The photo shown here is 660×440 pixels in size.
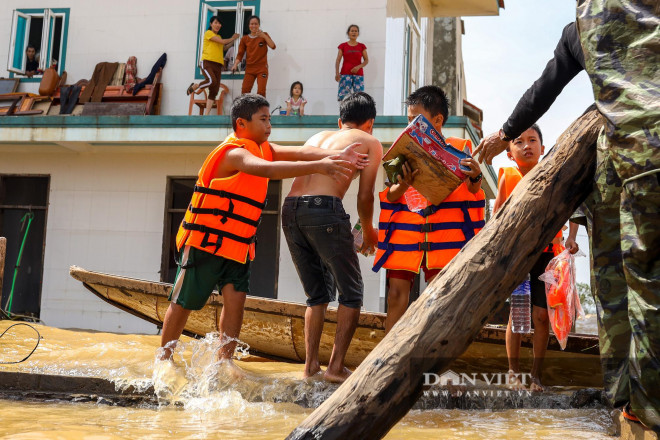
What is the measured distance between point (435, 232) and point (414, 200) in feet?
0.91

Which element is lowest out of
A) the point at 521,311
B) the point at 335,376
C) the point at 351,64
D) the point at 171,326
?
the point at 335,376

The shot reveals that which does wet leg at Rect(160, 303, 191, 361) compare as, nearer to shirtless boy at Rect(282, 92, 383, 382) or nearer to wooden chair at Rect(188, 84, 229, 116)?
shirtless boy at Rect(282, 92, 383, 382)

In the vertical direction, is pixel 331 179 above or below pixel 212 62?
below

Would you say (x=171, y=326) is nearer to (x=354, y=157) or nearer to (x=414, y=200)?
(x=354, y=157)

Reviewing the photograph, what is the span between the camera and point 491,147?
3332mm

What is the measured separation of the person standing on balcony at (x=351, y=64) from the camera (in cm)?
1117

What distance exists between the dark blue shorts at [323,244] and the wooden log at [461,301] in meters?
2.28

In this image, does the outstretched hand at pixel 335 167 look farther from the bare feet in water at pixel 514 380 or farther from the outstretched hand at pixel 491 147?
the bare feet in water at pixel 514 380

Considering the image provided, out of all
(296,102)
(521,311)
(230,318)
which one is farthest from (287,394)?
(296,102)

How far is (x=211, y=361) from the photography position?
4828 millimetres

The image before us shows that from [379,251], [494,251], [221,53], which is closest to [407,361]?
[494,251]

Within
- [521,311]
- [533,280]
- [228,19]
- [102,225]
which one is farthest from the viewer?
[228,19]

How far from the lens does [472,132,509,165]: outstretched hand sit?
3306 mm

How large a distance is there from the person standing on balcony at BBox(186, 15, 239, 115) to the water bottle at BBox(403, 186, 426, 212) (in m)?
7.32
